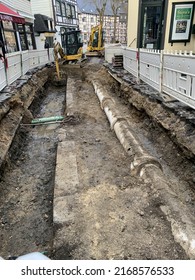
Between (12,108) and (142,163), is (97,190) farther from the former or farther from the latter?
(12,108)

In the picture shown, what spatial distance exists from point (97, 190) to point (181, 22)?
340 inches

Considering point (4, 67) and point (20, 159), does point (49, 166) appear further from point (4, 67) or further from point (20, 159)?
point (4, 67)

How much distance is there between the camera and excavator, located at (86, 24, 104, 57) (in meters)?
21.6

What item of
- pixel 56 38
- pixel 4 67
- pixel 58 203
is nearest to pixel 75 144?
pixel 58 203

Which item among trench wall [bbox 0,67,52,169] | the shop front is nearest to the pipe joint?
trench wall [bbox 0,67,52,169]

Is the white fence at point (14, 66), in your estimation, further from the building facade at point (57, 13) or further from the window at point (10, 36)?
the building facade at point (57, 13)

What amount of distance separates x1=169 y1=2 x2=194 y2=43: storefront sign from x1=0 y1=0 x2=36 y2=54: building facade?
7220 mm

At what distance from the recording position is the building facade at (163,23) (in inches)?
362

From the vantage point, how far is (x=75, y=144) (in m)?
5.16

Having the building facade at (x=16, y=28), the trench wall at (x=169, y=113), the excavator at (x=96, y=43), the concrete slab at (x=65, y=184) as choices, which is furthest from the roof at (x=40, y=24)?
the concrete slab at (x=65, y=184)

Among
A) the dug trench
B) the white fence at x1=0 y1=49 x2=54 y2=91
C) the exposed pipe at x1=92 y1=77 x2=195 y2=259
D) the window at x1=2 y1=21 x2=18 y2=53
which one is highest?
the window at x1=2 y1=21 x2=18 y2=53

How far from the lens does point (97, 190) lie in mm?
3479

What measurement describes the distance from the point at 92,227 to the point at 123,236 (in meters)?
0.38

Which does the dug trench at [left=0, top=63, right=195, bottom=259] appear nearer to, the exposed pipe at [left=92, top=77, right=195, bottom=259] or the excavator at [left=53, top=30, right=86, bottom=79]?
the exposed pipe at [left=92, top=77, right=195, bottom=259]
